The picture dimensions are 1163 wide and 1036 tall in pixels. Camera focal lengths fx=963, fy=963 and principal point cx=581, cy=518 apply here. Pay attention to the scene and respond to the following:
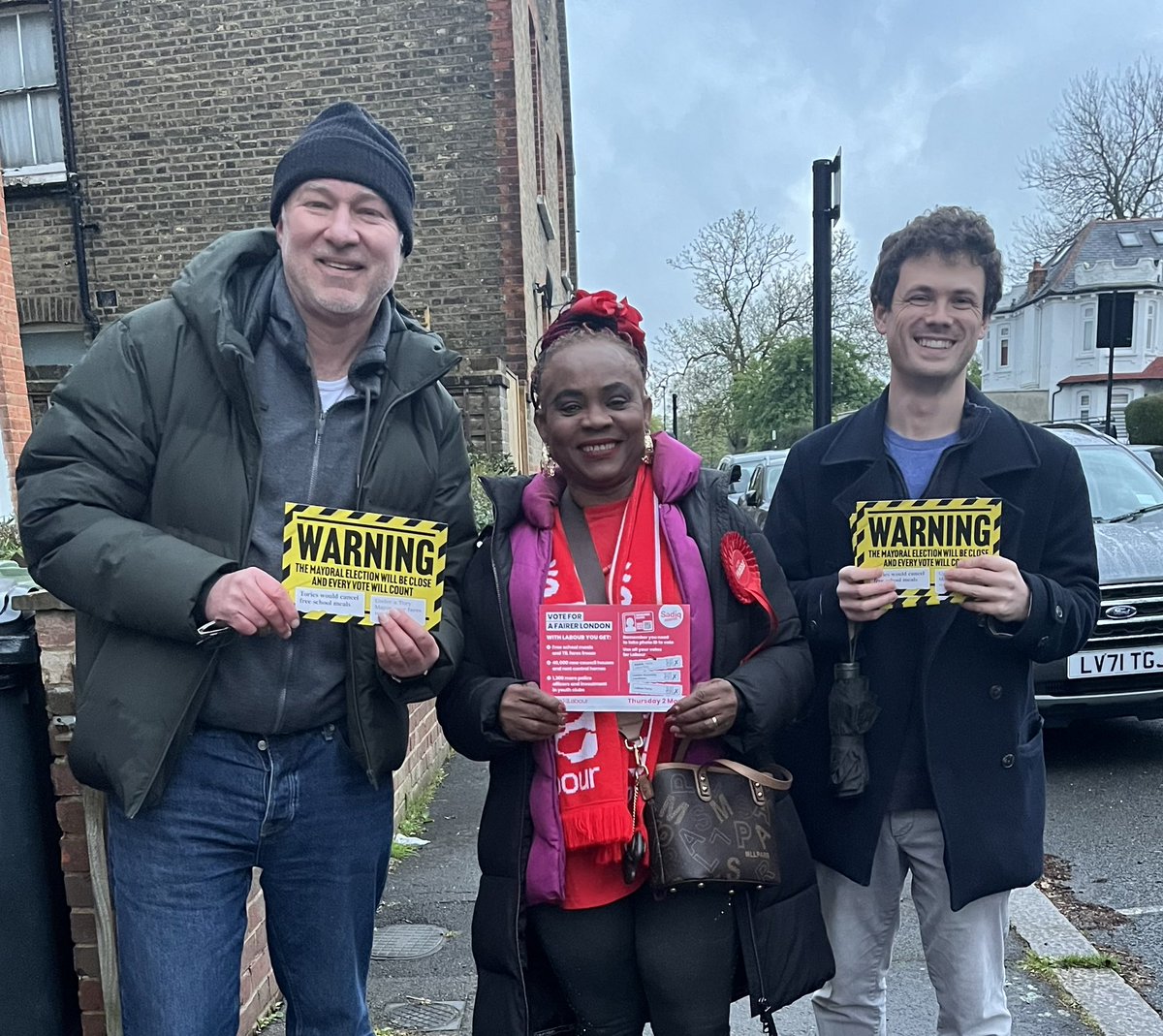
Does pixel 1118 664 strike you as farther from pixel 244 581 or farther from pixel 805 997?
pixel 244 581

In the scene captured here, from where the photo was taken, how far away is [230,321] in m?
1.93

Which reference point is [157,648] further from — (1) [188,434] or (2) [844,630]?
(2) [844,630]

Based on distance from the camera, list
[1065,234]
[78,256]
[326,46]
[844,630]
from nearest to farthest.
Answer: [844,630] → [326,46] → [78,256] → [1065,234]

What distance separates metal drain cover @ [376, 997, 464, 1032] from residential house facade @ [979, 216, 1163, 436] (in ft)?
155

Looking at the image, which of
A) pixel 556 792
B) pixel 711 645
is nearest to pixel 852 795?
pixel 711 645

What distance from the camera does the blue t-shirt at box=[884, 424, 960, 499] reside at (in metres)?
2.24

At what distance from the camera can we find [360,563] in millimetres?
1902

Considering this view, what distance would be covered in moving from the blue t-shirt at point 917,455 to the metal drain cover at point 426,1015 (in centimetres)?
221

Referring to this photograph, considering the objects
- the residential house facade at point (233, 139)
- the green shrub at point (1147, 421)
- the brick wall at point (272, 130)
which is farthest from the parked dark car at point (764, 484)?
the green shrub at point (1147, 421)

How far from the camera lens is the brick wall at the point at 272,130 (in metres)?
10.3

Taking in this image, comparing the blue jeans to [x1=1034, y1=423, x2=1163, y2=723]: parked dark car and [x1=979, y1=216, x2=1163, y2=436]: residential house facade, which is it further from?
[x1=979, y1=216, x2=1163, y2=436]: residential house facade

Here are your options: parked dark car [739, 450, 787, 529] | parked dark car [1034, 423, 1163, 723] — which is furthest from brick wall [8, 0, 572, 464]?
parked dark car [1034, 423, 1163, 723]

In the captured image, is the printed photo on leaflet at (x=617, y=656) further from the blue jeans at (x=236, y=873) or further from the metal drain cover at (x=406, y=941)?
the metal drain cover at (x=406, y=941)

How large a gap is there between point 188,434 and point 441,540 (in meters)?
0.54
